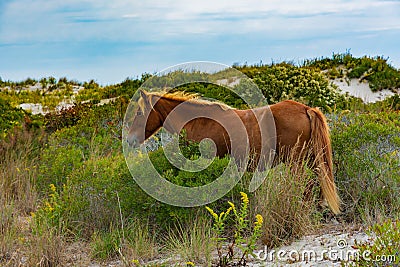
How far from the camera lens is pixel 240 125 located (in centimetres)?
716

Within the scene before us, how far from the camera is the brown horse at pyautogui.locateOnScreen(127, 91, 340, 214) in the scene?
6691 millimetres

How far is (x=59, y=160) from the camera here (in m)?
7.95

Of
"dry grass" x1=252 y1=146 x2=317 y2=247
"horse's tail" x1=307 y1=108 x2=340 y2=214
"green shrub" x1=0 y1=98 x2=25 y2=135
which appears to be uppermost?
"green shrub" x1=0 y1=98 x2=25 y2=135

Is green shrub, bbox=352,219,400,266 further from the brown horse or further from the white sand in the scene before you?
the white sand

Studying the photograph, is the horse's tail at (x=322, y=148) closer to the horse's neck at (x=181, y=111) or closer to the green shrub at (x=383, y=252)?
the horse's neck at (x=181, y=111)

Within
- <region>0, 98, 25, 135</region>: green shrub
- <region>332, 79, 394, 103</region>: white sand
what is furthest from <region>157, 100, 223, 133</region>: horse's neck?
<region>332, 79, 394, 103</region>: white sand

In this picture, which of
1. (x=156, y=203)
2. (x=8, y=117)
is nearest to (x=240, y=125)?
(x=156, y=203)

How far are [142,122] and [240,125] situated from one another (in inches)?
55.3

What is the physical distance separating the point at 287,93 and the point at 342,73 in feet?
16.3

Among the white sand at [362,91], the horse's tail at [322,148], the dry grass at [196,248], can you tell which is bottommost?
the dry grass at [196,248]

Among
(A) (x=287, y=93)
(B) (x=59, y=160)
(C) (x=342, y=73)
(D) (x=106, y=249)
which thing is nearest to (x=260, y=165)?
(D) (x=106, y=249)

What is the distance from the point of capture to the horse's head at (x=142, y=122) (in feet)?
23.8

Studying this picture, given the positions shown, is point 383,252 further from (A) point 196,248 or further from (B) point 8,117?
(B) point 8,117

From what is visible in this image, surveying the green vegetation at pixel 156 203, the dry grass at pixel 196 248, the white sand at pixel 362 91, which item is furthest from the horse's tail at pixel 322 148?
the white sand at pixel 362 91
